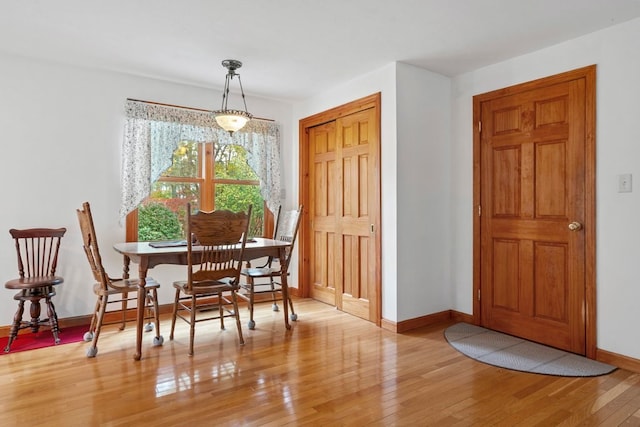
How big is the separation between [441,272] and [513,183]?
3.56 ft

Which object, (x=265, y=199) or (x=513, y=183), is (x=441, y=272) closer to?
(x=513, y=183)

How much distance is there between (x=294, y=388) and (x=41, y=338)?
242 cm

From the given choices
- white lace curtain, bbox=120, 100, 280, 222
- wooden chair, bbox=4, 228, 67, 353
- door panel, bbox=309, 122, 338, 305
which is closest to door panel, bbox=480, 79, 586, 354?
door panel, bbox=309, 122, 338, 305

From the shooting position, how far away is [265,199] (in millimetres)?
4797

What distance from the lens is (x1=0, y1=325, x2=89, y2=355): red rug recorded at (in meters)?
3.15

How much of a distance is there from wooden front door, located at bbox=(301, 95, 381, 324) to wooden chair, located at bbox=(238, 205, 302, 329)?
0.44 metres

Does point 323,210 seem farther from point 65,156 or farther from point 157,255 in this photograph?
point 65,156

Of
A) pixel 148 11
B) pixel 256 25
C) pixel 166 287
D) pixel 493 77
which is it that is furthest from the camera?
pixel 166 287

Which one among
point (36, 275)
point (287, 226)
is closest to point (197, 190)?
point (287, 226)

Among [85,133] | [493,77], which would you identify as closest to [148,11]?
[85,133]

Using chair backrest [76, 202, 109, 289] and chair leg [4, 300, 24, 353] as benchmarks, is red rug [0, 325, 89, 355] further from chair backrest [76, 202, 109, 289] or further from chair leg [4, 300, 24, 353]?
chair backrest [76, 202, 109, 289]

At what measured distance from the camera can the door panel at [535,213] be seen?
9.87 ft

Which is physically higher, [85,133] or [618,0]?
[618,0]

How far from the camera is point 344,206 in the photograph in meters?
4.28
